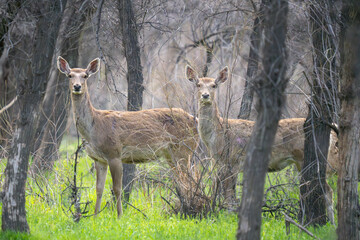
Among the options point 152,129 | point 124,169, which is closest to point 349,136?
point 152,129

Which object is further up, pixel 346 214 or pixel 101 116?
pixel 101 116

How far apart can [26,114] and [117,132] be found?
3.67m

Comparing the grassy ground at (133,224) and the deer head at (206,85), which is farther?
the deer head at (206,85)

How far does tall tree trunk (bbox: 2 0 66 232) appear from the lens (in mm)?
6605

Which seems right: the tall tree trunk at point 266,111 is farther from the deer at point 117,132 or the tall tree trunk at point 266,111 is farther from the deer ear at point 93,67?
the deer ear at point 93,67

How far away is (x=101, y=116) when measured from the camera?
10391 mm

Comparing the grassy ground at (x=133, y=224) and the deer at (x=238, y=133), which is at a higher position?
the deer at (x=238, y=133)

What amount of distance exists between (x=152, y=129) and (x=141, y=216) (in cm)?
232

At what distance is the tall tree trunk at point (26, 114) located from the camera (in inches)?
260

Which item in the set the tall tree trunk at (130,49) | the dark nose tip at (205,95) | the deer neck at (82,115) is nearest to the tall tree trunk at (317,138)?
the dark nose tip at (205,95)

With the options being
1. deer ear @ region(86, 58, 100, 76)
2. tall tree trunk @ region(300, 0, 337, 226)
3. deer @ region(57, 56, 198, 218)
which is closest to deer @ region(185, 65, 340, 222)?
deer @ region(57, 56, 198, 218)

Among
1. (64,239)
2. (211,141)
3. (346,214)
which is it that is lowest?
(64,239)

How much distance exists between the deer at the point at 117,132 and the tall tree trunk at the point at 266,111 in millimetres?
4303

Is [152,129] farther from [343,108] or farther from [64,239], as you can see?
[343,108]
